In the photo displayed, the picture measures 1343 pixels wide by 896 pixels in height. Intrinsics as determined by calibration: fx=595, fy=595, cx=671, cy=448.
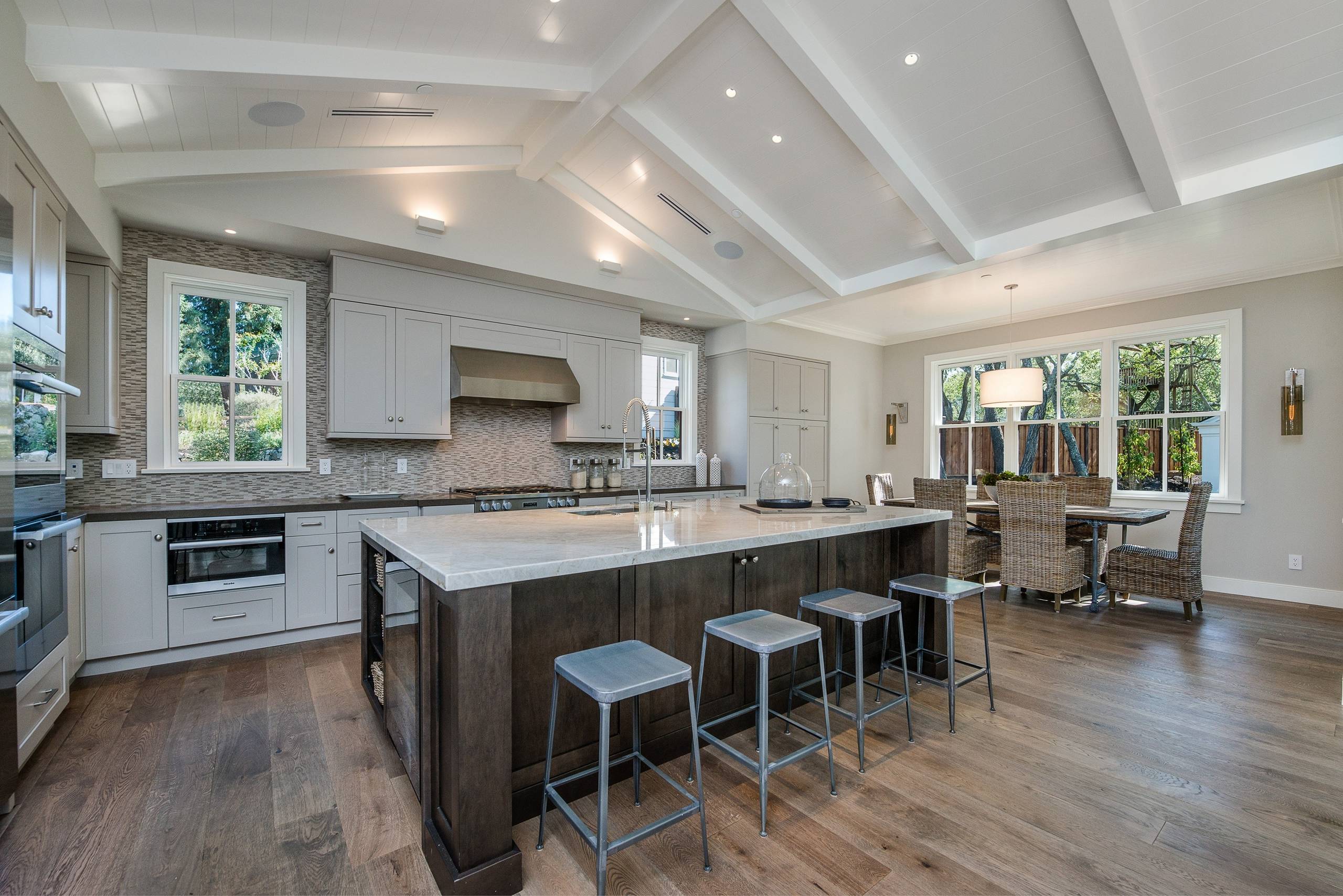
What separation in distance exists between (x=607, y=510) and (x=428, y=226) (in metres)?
2.58

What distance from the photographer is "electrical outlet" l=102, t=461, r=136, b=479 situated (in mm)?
3646

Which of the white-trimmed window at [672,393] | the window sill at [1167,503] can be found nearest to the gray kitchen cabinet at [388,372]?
the white-trimmed window at [672,393]

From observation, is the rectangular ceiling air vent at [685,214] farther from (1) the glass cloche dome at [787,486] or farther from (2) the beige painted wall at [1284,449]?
(2) the beige painted wall at [1284,449]

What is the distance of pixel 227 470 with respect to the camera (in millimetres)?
4016

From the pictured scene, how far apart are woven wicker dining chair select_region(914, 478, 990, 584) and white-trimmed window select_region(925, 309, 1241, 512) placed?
176mm

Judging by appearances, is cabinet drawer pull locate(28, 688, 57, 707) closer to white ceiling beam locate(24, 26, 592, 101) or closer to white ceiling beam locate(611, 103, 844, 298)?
white ceiling beam locate(24, 26, 592, 101)

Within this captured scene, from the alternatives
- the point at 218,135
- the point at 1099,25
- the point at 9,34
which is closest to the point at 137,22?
the point at 9,34

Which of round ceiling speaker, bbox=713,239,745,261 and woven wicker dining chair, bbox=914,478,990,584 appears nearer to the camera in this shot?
woven wicker dining chair, bbox=914,478,990,584

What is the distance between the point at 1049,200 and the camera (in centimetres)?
381

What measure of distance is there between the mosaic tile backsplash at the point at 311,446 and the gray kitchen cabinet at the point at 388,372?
29 cm

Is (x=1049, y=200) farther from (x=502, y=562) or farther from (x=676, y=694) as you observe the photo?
(x=502, y=562)

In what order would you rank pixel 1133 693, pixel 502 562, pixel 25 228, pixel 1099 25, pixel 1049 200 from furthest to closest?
pixel 1049 200 → pixel 1133 693 → pixel 1099 25 → pixel 25 228 → pixel 502 562

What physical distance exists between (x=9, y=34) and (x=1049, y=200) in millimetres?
5113

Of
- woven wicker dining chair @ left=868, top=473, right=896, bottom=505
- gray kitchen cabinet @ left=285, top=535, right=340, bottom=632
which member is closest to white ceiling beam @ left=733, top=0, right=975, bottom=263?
woven wicker dining chair @ left=868, top=473, right=896, bottom=505
